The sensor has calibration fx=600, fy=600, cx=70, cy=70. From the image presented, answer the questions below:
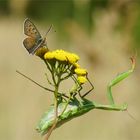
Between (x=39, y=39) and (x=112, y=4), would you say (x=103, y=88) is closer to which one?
(x=112, y=4)

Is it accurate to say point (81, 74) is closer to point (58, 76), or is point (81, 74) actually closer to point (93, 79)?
point (58, 76)

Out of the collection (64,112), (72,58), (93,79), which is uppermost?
(72,58)

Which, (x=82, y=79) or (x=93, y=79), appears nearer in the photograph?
(x=82, y=79)

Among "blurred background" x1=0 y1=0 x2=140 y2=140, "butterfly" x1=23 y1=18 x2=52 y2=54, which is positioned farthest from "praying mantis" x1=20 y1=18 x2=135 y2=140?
"blurred background" x1=0 y1=0 x2=140 y2=140

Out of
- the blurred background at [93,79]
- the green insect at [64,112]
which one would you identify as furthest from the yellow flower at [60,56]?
the blurred background at [93,79]

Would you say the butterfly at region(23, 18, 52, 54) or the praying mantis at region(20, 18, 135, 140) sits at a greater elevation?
the butterfly at region(23, 18, 52, 54)

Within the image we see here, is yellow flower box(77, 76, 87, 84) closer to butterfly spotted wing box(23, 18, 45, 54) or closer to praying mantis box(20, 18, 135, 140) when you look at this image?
praying mantis box(20, 18, 135, 140)

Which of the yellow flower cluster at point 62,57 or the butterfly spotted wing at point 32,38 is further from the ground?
the butterfly spotted wing at point 32,38

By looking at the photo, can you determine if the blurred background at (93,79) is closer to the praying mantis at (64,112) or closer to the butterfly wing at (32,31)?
the praying mantis at (64,112)

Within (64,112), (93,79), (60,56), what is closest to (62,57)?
(60,56)

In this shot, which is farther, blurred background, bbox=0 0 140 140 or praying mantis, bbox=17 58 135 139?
blurred background, bbox=0 0 140 140

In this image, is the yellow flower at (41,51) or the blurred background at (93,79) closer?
the yellow flower at (41,51)
